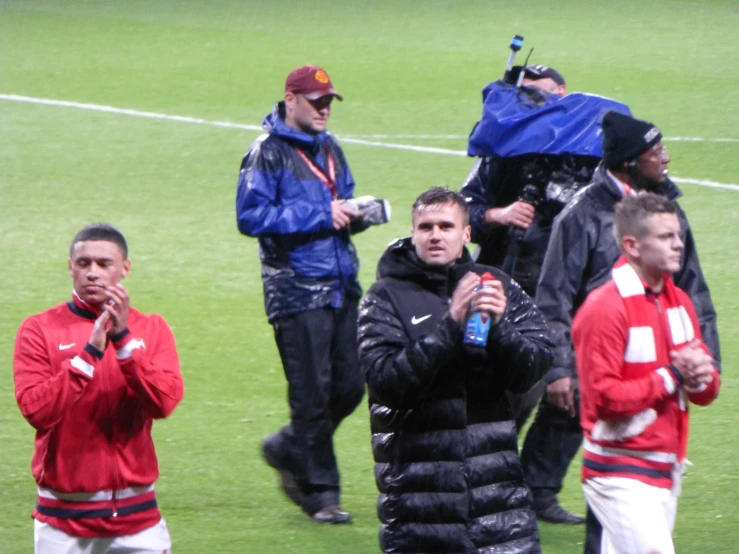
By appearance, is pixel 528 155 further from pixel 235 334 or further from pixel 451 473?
pixel 235 334

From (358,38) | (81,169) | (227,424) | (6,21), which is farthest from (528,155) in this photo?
(6,21)

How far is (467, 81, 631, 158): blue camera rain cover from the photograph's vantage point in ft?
23.2

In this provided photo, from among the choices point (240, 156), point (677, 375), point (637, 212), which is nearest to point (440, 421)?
point (677, 375)

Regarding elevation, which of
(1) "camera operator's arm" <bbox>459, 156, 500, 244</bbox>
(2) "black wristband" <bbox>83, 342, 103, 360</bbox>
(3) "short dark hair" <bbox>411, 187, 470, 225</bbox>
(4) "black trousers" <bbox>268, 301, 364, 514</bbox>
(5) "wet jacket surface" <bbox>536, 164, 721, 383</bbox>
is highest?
(1) "camera operator's arm" <bbox>459, 156, 500, 244</bbox>

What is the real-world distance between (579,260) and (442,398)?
1468 millimetres

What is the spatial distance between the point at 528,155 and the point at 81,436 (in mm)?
2914

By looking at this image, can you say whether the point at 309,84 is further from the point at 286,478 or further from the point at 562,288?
the point at 286,478

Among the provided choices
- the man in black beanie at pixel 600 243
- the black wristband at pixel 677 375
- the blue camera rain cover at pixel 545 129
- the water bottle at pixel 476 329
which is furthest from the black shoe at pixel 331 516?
the water bottle at pixel 476 329

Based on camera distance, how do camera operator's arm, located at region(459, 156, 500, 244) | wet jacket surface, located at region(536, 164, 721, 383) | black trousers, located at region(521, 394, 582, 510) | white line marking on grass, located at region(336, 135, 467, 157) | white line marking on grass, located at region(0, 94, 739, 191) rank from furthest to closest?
1. white line marking on grass, located at region(336, 135, 467, 157)
2. white line marking on grass, located at region(0, 94, 739, 191)
3. camera operator's arm, located at region(459, 156, 500, 244)
4. black trousers, located at region(521, 394, 582, 510)
5. wet jacket surface, located at region(536, 164, 721, 383)

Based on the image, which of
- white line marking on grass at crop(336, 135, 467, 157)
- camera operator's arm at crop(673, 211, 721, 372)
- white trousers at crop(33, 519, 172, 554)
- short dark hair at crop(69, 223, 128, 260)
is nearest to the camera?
white trousers at crop(33, 519, 172, 554)

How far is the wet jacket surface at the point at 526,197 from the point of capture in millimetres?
7078

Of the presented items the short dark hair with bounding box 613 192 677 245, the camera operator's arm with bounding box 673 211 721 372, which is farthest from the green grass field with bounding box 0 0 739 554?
the short dark hair with bounding box 613 192 677 245

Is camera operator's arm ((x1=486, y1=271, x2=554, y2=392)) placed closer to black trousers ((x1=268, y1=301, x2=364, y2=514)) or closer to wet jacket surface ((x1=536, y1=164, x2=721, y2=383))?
wet jacket surface ((x1=536, y1=164, x2=721, y2=383))

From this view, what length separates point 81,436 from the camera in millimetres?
5023
